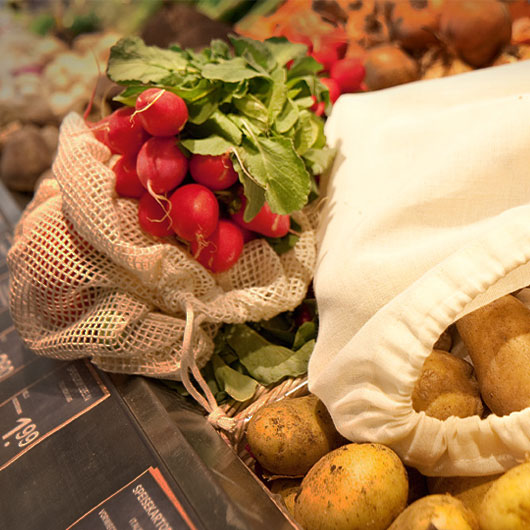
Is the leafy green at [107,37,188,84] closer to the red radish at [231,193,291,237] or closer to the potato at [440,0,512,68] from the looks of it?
the red radish at [231,193,291,237]

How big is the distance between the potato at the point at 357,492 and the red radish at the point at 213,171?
1.67 ft

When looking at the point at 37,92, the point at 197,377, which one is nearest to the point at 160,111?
the point at 197,377

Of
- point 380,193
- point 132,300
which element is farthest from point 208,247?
point 380,193

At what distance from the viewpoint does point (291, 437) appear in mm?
760

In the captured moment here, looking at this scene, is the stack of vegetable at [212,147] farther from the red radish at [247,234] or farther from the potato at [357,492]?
the potato at [357,492]

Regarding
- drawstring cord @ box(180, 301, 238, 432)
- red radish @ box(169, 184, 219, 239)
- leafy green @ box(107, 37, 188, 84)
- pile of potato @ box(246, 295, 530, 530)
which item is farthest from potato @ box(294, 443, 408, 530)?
leafy green @ box(107, 37, 188, 84)

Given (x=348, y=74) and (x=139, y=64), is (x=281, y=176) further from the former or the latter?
(x=348, y=74)

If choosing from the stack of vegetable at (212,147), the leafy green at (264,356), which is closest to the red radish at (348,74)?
the stack of vegetable at (212,147)

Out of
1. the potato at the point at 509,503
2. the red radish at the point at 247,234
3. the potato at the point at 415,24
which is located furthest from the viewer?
the potato at the point at 415,24

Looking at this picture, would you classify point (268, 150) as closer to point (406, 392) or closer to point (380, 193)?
point (380, 193)

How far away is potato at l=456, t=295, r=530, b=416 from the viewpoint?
0.64m

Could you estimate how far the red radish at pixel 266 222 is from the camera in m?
0.93

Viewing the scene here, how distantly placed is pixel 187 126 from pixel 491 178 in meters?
0.55

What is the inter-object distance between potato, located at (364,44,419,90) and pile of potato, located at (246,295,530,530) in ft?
2.72
